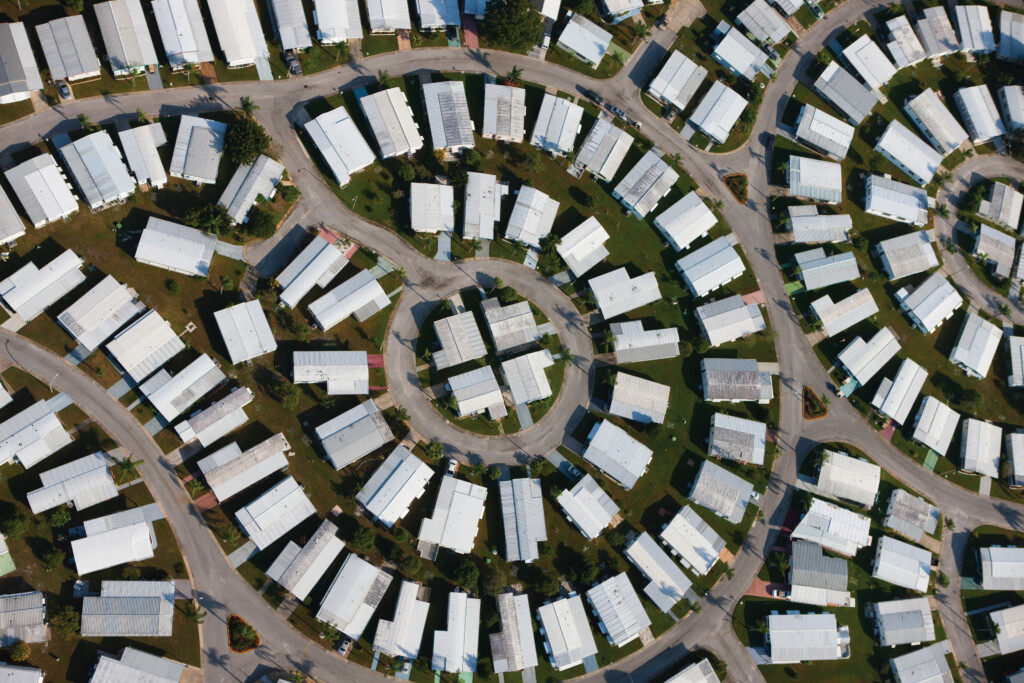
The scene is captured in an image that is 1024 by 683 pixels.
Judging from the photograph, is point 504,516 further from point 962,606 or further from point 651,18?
point 651,18

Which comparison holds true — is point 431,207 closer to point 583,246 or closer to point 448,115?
point 448,115

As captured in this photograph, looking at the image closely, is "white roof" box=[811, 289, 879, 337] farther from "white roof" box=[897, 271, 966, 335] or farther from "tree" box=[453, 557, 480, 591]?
"tree" box=[453, 557, 480, 591]

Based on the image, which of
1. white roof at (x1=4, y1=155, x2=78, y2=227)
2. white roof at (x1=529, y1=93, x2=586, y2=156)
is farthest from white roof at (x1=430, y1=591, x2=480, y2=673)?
white roof at (x1=4, y1=155, x2=78, y2=227)

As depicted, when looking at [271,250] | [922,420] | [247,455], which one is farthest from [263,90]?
[922,420]

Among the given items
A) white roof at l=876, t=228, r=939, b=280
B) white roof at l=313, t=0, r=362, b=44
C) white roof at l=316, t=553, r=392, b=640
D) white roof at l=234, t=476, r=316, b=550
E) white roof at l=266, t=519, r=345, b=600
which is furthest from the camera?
white roof at l=876, t=228, r=939, b=280

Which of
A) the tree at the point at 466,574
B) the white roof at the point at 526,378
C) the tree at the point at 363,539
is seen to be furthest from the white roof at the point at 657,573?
the tree at the point at 363,539
